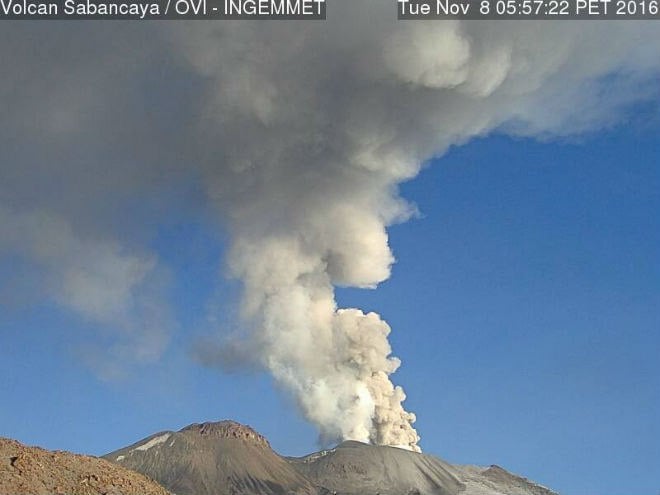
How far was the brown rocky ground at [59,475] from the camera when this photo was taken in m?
65.9

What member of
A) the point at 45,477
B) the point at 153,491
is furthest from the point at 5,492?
the point at 153,491

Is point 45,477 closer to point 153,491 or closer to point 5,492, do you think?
point 5,492

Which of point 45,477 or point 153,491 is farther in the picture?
point 153,491

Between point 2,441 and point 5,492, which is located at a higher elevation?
point 2,441

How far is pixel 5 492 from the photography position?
210 ft

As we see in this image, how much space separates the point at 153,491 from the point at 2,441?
12252 millimetres

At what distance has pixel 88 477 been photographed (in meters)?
69.4

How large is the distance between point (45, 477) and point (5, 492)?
156 inches

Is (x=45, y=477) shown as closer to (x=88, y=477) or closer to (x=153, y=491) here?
(x=88, y=477)

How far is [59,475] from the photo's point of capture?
6850 cm

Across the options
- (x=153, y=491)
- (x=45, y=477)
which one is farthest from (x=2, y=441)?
(x=153, y=491)

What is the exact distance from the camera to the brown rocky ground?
65875mm

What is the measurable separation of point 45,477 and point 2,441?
5.95m

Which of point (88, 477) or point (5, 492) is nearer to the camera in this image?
point (5, 492)
